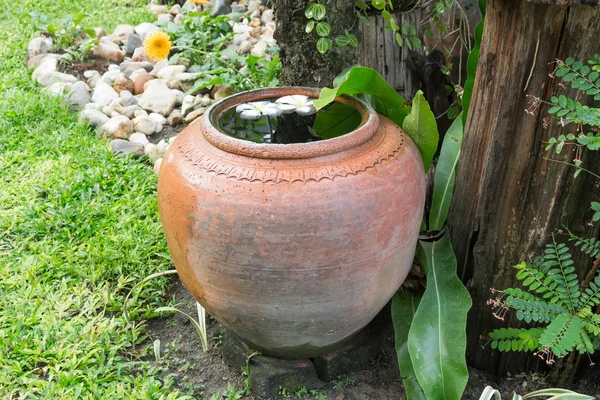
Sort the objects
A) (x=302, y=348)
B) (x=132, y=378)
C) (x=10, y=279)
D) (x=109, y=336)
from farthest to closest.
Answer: (x=10, y=279), (x=109, y=336), (x=132, y=378), (x=302, y=348)

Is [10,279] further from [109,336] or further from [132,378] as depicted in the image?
[132,378]

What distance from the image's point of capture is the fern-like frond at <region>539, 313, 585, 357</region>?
166cm

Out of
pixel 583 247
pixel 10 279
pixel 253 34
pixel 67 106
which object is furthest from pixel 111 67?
pixel 583 247

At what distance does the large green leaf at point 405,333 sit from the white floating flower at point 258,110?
31.6 inches

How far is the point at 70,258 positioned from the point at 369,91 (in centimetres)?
158

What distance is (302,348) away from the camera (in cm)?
198

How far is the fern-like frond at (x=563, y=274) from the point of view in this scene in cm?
179

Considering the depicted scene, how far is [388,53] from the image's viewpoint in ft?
8.64

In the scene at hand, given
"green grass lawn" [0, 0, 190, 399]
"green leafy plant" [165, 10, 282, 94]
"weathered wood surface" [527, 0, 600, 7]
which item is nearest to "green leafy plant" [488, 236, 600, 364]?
"weathered wood surface" [527, 0, 600, 7]

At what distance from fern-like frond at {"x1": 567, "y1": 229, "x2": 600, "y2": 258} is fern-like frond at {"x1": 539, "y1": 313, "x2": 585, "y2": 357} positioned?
21 centimetres

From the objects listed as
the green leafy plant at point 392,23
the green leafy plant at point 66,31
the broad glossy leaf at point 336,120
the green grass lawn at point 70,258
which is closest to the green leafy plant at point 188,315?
the green grass lawn at point 70,258

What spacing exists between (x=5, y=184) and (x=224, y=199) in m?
2.08

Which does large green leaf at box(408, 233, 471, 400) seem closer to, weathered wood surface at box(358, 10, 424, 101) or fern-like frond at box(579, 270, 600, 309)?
fern-like frond at box(579, 270, 600, 309)

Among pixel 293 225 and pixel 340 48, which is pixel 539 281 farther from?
pixel 340 48
